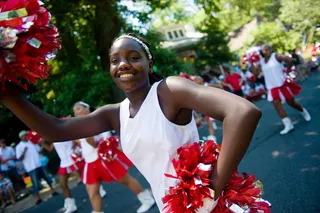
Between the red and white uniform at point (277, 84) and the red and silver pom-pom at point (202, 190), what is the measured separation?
521 centimetres

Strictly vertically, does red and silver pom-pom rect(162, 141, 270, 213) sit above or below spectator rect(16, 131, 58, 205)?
above

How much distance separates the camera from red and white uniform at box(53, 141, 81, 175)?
6.00 metres

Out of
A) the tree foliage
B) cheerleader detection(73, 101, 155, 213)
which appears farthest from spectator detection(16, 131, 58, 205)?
cheerleader detection(73, 101, 155, 213)

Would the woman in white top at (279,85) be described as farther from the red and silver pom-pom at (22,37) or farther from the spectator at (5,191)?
the spectator at (5,191)

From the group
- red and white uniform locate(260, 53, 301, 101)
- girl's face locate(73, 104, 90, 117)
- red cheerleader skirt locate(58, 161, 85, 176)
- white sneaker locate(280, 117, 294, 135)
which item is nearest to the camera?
girl's face locate(73, 104, 90, 117)

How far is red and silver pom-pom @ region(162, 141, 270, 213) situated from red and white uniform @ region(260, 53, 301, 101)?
5.21m

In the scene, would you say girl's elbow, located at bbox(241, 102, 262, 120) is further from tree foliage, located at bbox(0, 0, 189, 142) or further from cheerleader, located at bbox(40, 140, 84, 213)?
tree foliage, located at bbox(0, 0, 189, 142)

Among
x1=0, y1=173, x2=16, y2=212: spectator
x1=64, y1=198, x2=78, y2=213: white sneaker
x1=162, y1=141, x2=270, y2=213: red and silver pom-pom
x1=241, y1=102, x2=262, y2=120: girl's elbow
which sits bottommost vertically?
x1=0, y1=173, x2=16, y2=212: spectator

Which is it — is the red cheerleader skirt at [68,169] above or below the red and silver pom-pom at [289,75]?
below

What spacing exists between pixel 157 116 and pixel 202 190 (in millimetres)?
464

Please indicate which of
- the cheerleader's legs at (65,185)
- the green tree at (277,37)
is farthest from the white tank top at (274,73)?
the green tree at (277,37)

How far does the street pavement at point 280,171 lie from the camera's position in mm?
3518

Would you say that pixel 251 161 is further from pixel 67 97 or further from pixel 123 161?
pixel 67 97

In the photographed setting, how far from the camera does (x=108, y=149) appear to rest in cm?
469
